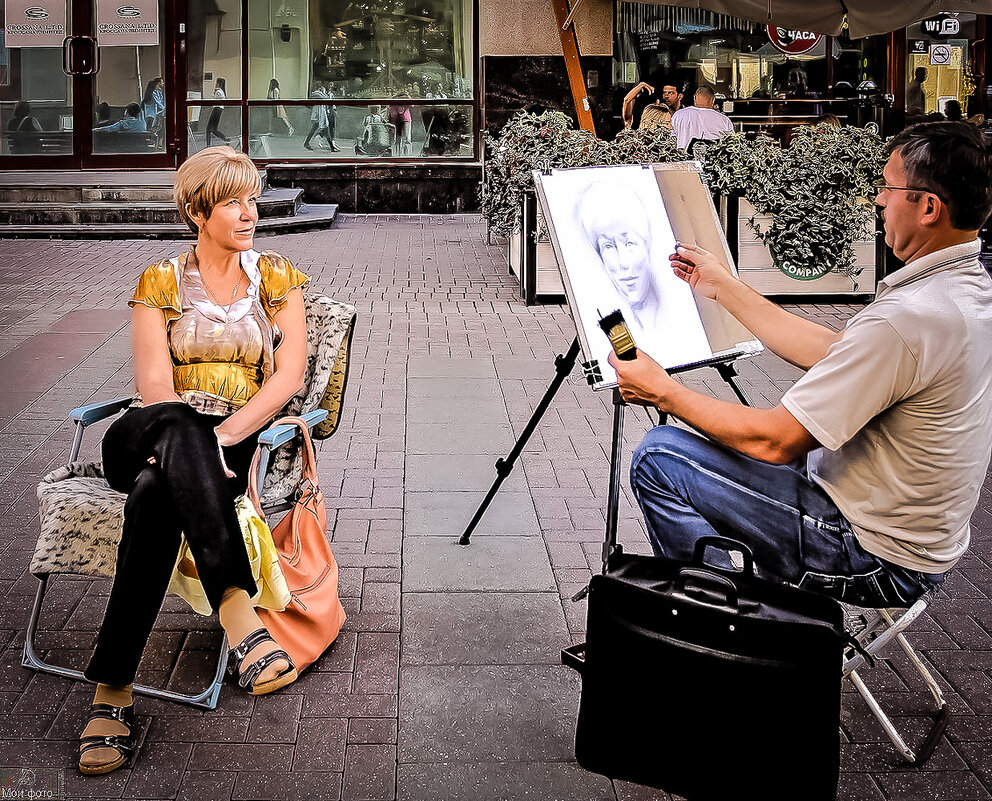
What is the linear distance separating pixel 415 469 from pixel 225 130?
1257cm

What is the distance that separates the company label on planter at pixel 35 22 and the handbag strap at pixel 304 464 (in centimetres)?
1471

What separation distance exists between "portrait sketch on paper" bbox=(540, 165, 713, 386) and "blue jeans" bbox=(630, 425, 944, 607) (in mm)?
674

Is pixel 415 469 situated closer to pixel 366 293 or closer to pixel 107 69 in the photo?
pixel 366 293

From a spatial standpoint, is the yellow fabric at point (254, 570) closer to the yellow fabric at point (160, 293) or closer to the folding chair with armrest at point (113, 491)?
the folding chair with armrest at point (113, 491)

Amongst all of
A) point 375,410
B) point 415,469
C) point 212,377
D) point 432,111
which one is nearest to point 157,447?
point 212,377

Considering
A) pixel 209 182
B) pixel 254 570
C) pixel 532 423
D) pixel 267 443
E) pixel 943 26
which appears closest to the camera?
pixel 254 570

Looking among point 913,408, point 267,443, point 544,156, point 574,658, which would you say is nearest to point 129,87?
point 544,156

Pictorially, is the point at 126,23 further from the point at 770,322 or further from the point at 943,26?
the point at 770,322

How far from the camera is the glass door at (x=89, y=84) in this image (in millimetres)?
16562

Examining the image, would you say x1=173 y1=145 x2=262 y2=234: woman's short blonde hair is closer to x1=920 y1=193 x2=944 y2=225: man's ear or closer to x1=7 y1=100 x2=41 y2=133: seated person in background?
x1=920 y1=193 x2=944 y2=225: man's ear

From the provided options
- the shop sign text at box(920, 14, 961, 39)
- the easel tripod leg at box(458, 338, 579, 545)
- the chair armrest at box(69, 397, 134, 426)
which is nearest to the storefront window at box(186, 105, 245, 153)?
the shop sign text at box(920, 14, 961, 39)

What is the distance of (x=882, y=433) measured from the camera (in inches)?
115

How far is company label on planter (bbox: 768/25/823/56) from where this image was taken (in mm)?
16750

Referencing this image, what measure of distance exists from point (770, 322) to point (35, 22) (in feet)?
51.6
